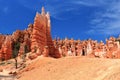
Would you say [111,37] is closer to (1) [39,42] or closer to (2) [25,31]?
(2) [25,31]

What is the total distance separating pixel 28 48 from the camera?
7131 cm

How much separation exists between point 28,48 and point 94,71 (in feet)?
162

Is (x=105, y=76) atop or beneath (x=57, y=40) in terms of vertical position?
beneath

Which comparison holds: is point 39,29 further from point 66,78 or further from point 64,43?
point 64,43

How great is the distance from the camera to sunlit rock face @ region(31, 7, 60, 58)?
177 feet

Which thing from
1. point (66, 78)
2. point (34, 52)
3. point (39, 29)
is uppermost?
point (39, 29)

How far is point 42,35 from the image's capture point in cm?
5569

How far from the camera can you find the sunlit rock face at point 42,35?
54062 mm

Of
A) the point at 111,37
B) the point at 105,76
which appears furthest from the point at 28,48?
the point at 105,76

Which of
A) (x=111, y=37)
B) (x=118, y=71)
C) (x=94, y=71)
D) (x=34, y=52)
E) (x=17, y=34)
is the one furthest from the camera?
(x=111, y=37)

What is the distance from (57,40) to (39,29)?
63854 millimetres

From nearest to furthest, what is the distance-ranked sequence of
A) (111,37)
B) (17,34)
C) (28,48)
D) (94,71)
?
(94,71) → (28,48) → (17,34) → (111,37)

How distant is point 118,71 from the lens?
792 inches

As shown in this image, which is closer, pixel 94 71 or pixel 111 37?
pixel 94 71
